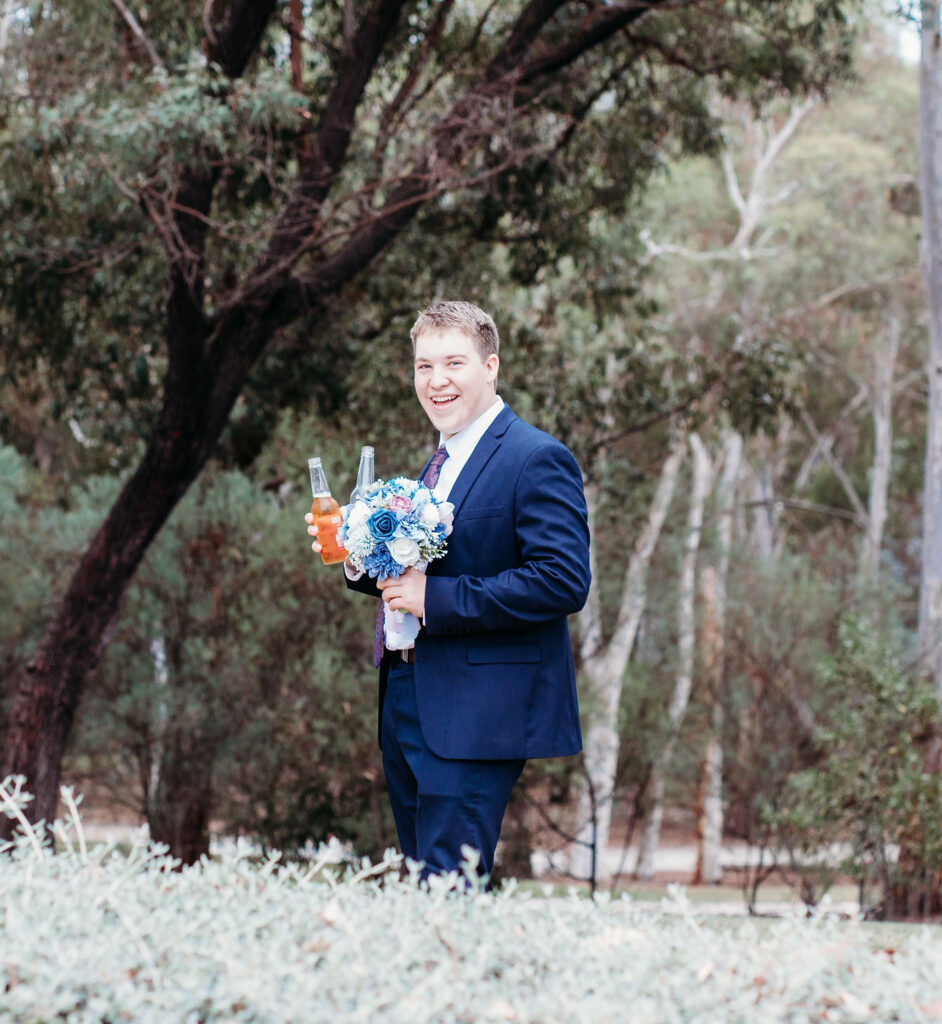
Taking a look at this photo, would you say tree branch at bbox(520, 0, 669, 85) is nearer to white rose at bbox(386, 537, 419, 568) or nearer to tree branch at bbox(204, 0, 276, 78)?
tree branch at bbox(204, 0, 276, 78)

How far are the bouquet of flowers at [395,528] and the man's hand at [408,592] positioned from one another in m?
0.02

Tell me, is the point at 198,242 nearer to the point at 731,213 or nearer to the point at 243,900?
the point at 243,900

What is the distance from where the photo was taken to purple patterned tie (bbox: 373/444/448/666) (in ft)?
9.40

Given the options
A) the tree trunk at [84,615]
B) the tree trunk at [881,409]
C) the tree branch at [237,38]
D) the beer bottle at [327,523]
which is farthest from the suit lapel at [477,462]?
the tree trunk at [881,409]

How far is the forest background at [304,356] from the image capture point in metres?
6.77

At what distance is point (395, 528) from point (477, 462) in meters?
0.30

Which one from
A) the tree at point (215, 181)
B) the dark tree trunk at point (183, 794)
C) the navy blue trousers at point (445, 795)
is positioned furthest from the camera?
the dark tree trunk at point (183, 794)

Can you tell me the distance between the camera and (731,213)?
2173 cm

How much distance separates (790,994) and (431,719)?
4.01 feet

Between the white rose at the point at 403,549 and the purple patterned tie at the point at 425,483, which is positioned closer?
the white rose at the point at 403,549

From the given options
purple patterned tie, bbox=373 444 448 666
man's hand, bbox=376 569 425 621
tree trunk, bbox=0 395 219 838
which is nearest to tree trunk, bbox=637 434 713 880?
tree trunk, bbox=0 395 219 838

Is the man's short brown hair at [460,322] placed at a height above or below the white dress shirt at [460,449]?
above

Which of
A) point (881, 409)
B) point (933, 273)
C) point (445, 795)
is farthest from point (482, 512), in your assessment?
point (881, 409)

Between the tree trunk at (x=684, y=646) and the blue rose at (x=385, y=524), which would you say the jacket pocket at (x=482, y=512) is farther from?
the tree trunk at (x=684, y=646)
